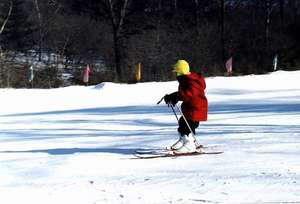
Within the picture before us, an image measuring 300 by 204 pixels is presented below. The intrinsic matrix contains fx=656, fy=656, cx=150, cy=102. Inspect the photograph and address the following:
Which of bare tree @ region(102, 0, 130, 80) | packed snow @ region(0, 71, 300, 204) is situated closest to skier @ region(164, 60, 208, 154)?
packed snow @ region(0, 71, 300, 204)

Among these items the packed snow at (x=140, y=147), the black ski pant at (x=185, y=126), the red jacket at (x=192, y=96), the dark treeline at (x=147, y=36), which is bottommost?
the packed snow at (x=140, y=147)

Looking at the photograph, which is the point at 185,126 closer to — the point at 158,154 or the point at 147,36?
the point at 158,154

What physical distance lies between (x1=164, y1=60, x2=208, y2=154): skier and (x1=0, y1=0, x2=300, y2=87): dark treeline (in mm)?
16176

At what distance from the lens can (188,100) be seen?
9.52 metres

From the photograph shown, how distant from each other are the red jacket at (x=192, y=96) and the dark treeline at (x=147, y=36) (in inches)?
640

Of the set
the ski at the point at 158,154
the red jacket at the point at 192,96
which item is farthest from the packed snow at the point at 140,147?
the red jacket at the point at 192,96

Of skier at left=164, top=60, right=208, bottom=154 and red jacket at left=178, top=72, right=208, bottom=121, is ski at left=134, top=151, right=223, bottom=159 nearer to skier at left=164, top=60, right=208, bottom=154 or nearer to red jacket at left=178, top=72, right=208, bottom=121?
skier at left=164, top=60, right=208, bottom=154

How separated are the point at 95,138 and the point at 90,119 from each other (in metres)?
3.57

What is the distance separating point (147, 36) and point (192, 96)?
1065 inches

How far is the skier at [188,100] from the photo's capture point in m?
9.45

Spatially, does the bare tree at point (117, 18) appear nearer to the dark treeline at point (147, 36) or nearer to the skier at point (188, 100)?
the dark treeline at point (147, 36)

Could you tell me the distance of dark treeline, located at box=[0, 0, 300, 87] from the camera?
32.2m

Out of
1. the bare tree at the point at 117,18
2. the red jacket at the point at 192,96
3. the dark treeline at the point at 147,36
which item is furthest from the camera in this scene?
the bare tree at the point at 117,18

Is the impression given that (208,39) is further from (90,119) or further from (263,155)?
(263,155)
